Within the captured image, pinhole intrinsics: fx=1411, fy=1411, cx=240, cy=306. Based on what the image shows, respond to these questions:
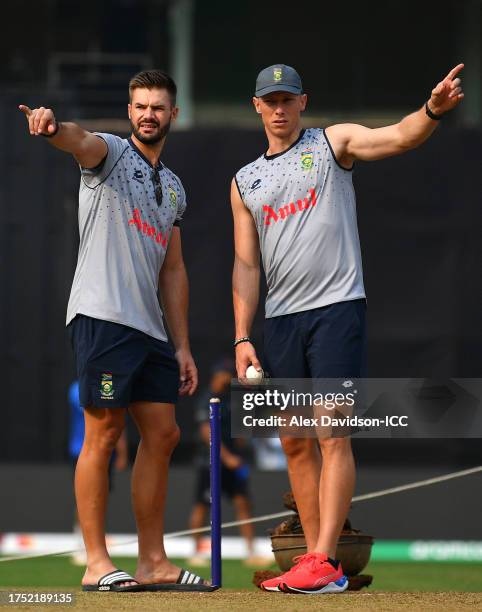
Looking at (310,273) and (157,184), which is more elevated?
(157,184)

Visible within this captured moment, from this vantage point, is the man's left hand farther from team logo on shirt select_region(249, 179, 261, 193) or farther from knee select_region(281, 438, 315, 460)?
team logo on shirt select_region(249, 179, 261, 193)

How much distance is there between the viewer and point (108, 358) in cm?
482

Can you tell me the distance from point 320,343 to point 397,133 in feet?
2.51

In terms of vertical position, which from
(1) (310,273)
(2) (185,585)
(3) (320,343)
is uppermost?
(1) (310,273)

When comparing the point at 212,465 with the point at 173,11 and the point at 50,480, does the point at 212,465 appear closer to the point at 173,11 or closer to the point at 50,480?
the point at 50,480

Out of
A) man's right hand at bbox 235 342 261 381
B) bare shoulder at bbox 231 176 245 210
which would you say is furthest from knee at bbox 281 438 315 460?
bare shoulder at bbox 231 176 245 210

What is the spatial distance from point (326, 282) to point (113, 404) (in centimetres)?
85

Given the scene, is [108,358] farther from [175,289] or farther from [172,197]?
[172,197]

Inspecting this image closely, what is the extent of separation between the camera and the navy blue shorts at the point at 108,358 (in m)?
4.80

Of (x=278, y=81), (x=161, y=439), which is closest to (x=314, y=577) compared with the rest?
(x=161, y=439)

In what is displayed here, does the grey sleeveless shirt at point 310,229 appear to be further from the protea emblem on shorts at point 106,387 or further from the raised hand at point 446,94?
the protea emblem on shorts at point 106,387

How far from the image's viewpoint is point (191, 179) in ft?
35.8

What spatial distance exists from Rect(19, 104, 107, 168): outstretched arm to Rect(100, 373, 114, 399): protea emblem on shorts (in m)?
0.72

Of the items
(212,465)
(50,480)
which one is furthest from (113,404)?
(50,480)
